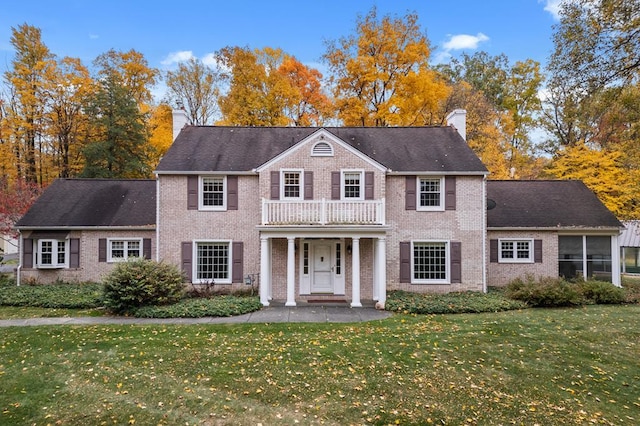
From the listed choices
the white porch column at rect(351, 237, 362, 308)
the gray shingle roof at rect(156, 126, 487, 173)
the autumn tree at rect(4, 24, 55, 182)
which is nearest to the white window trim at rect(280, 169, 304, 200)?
the gray shingle roof at rect(156, 126, 487, 173)

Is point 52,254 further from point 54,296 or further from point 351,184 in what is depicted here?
point 351,184

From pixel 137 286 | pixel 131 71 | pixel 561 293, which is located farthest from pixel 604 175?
pixel 131 71

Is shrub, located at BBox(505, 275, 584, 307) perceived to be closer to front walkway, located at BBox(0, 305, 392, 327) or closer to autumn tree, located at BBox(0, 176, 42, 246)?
front walkway, located at BBox(0, 305, 392, 327)

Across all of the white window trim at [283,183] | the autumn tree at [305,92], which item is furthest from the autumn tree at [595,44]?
the autumn tree at [305,92]

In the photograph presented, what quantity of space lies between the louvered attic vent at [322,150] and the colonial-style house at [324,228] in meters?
0.04

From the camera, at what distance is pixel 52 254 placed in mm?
17156

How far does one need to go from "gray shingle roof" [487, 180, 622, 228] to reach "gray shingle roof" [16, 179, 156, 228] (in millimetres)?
17501

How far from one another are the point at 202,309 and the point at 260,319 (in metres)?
2.21

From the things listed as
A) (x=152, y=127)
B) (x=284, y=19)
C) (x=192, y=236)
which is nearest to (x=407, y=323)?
(x=192, y=236)

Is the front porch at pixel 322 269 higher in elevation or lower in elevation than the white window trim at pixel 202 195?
lower

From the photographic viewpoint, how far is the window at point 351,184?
15.1 m

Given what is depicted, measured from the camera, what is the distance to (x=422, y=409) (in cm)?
588

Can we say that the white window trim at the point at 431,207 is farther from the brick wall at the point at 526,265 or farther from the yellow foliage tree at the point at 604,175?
the yellow foliage tree at the point at 604,175

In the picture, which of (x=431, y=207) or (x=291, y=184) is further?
(x=431, y=207)
